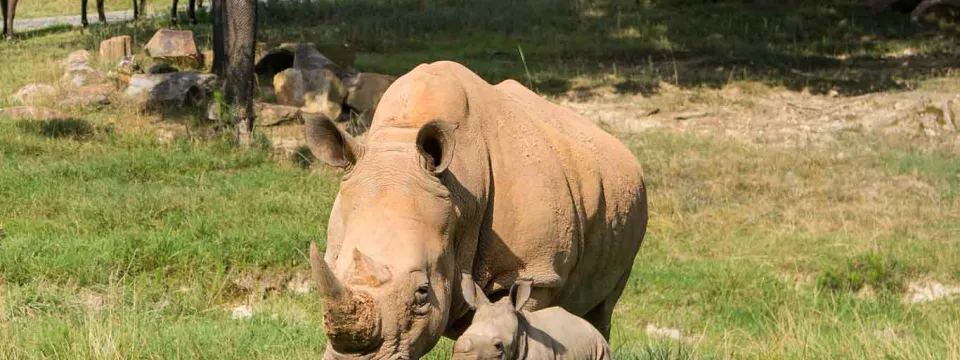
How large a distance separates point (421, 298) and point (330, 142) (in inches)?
32.5

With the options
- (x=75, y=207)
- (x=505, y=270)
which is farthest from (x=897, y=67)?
(x=505, y=270)

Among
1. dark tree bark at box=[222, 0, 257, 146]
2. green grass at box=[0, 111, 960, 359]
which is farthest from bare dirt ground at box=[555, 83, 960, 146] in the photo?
dark tree bark at box=[222, 0, 257, 146]

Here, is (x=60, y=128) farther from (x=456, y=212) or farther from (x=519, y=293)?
(x=519, y=293)

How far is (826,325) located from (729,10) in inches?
602

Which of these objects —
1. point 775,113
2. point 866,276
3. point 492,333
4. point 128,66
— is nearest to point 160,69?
point 128,66

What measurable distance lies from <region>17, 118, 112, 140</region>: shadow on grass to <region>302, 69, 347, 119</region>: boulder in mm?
2567

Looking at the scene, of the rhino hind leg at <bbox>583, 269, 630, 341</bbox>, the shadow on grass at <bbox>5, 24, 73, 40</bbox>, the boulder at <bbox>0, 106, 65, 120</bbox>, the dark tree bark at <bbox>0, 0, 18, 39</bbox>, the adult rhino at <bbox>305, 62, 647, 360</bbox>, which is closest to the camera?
the adult rhino at <bbox>305, 62, 647, 360</bbox>

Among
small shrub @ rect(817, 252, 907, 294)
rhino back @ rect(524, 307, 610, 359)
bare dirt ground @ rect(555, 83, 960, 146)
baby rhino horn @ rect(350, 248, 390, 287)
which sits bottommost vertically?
small shrub @ rect(817, 252, 907, 294)

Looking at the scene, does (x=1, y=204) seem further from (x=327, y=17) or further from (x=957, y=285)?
(x=327, y=17)

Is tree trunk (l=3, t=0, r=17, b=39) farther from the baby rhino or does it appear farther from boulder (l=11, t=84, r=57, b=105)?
the baby rhino

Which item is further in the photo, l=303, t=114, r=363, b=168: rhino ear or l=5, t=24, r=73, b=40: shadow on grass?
l=5, t=24, r=73, b=40: shadow on grass

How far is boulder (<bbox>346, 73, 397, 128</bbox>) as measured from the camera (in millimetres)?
15164

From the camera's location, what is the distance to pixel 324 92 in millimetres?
15164

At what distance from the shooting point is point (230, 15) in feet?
45.0
